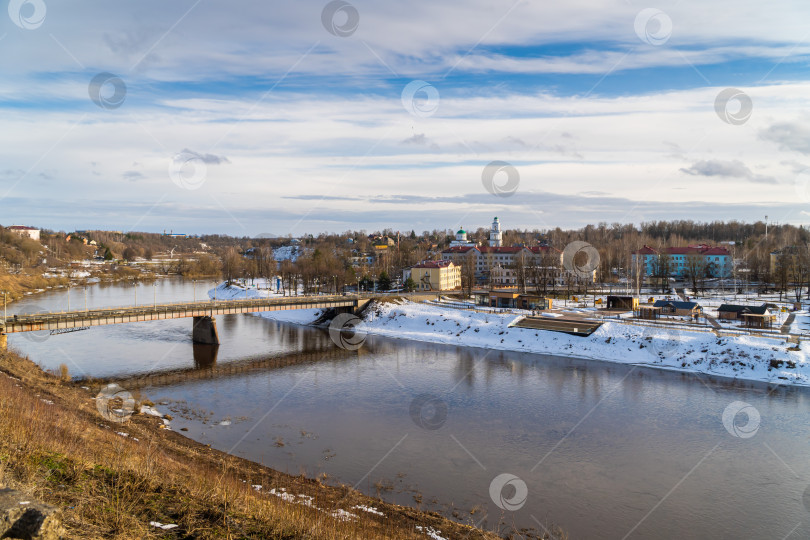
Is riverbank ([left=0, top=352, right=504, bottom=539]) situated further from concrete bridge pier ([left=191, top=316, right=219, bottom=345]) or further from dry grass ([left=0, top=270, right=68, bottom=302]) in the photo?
dry grass ([left=0, top=270, right=68, bottom=302])

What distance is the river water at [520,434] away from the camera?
13.4 metres

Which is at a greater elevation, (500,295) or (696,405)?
(500,295)

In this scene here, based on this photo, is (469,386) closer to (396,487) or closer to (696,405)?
(696,405)

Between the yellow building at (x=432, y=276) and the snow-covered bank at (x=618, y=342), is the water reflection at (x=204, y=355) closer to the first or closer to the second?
the snow-covered bank at (x=618, y=342)

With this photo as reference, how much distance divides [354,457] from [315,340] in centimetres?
2448

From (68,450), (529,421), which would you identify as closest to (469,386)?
(529,421)

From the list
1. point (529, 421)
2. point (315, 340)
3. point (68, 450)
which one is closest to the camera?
point (68, 450)

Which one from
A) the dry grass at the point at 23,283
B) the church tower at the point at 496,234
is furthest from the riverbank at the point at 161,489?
the church tower at the point at 496,234

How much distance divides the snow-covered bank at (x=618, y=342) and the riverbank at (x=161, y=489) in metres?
22.8

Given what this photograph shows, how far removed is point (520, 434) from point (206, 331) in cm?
2585

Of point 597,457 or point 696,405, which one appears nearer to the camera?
point 597,457

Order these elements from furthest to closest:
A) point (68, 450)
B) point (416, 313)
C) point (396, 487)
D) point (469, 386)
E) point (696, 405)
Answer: point (416, 313)
point (469, 386)
point (696, 405)
point (396, 487)
point (68, 450)

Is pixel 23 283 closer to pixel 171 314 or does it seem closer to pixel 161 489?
pixel 171 314

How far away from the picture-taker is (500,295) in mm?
47438
